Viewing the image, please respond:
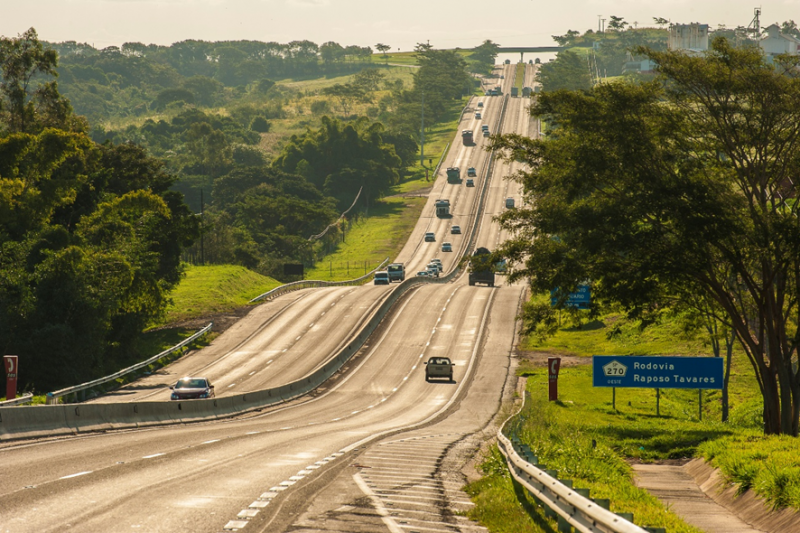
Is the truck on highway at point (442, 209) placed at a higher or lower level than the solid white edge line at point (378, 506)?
lower

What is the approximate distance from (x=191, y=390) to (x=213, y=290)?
39.3 metres

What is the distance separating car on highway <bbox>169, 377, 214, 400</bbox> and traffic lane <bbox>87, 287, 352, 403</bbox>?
8.38 feet

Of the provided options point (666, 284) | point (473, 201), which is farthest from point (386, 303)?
point (473, 201)

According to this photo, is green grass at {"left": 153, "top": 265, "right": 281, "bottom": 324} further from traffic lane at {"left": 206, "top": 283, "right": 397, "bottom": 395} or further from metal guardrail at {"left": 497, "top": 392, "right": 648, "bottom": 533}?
metal guardrail at {"left": 497, "top": 392, "right": 648, "bottom": 533}

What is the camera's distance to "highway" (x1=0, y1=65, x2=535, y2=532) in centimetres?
1223

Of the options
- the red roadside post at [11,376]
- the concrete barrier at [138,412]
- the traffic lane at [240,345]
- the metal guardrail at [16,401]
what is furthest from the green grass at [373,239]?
the metal guardrail at [16,401]

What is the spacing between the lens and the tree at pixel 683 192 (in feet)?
97.9

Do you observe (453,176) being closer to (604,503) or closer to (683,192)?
(683,192)

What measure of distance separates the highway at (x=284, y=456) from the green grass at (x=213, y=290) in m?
9.25

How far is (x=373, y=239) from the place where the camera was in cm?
13538

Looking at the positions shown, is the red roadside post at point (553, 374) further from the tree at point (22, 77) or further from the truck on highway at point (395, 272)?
the truck on highway at point (395, 272)

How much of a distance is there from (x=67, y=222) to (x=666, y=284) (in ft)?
156

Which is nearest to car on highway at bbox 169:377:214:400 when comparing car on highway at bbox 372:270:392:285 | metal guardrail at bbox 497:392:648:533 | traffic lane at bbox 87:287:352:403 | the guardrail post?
traffic lane at bbox 87:287:352:403

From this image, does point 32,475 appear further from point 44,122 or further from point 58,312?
point 44,122
